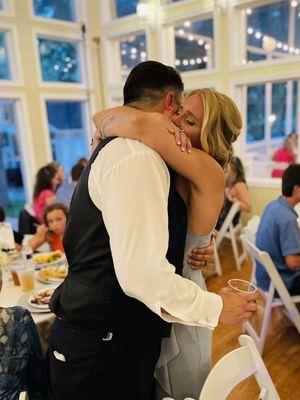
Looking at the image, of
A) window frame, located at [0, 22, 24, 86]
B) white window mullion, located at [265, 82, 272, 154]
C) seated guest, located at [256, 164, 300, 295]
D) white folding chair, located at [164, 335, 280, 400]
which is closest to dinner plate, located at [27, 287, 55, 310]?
white folding chair, located at [164, 335, 280, 400]

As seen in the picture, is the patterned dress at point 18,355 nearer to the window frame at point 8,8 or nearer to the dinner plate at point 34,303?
the dinner plate at point 34,303

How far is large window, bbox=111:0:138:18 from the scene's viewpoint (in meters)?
5.83

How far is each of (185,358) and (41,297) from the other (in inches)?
38.5

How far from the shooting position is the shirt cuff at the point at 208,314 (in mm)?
874

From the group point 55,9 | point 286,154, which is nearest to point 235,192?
point 286,154

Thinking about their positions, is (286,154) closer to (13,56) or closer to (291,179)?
(291,179)

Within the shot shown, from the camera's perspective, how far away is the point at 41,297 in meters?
1.87

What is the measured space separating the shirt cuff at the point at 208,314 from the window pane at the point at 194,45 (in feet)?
16.1

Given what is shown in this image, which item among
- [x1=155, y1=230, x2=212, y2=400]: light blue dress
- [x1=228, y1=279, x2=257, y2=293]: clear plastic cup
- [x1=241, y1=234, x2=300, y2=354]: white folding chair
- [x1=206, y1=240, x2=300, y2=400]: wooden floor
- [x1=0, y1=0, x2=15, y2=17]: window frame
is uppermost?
[x1=0, y1=0, x2=15, y2=17]: window frame

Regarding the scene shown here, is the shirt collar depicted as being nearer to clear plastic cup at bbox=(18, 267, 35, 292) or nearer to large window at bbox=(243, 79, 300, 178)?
clear plastic cup at bbox=(18, 267, 35, 292)

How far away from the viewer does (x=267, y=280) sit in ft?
8.43

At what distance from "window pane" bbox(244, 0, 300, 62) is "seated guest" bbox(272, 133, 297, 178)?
1.16 m

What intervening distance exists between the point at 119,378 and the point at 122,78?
605 centimetres

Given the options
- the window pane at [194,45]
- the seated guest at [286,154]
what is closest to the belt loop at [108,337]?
the seated guest at [286,154]
